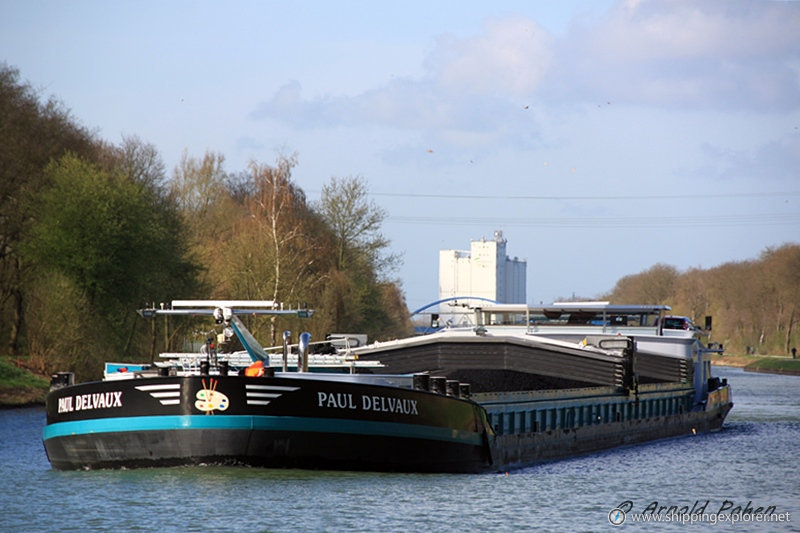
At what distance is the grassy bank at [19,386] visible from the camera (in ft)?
128

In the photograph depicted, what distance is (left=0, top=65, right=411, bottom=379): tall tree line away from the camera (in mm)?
44156

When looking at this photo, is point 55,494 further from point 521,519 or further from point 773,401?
point 773,401

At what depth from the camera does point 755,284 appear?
Answer: 109 metres

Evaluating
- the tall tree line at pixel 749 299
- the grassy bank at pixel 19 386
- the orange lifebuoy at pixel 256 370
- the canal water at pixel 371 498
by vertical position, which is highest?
the tall tree line at pixel 749 299

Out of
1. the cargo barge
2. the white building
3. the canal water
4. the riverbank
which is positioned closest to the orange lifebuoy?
the cargo barge

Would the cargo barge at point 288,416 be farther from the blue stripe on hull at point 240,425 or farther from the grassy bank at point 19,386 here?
the grassy bank at point 19,386

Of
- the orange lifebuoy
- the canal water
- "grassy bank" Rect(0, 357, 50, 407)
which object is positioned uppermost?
the orange lifebuoy

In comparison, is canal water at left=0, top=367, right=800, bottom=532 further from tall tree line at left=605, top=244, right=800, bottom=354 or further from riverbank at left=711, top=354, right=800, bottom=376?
tall tree line at left=605, top=244, right=800, bottom=354

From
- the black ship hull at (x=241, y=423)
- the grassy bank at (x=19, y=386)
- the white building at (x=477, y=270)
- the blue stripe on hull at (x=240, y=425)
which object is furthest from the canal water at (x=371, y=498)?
the white building at (x=477, y=270)

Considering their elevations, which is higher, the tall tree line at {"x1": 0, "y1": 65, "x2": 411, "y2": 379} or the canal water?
the tall tree line at {"x1": 0, "y1": 65, "x2": 411, "y2": 379}

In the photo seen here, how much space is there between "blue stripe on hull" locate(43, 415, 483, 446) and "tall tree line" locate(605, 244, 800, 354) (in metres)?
88.1

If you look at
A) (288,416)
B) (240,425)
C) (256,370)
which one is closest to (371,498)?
(288,416)

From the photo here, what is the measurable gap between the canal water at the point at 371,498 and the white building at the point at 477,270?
135m

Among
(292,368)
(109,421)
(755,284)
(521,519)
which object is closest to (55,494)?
(109,421)
